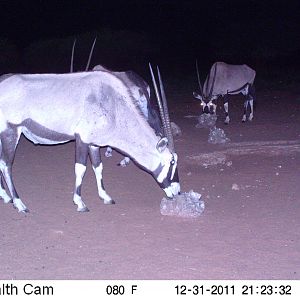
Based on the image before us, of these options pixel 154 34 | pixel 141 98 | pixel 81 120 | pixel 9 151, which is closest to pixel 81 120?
pixel 81 120

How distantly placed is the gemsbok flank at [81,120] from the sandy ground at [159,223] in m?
0.57

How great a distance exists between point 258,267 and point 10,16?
5378cm

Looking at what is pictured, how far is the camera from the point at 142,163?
766cm

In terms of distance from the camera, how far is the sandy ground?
5.57 metres

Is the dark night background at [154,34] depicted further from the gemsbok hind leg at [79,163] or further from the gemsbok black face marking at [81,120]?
the gemsbok hind leg at [79,163]

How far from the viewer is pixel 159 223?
7.03 m

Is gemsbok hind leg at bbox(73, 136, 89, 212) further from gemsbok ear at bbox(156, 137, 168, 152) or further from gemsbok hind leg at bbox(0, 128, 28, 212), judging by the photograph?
gemsbok ear at bbox(156, 137, 168, 152)

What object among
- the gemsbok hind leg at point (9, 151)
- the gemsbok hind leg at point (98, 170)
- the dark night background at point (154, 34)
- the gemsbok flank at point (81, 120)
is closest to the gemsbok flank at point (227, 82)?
the gemsbok hind leg at point (98, 170)

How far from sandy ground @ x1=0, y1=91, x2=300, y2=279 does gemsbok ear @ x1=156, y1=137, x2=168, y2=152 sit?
86cm

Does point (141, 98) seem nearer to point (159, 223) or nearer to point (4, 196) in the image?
point (4, 196)

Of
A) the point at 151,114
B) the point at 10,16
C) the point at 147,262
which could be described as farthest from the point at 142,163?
the point at 10,16

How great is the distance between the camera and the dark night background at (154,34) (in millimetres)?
38062
